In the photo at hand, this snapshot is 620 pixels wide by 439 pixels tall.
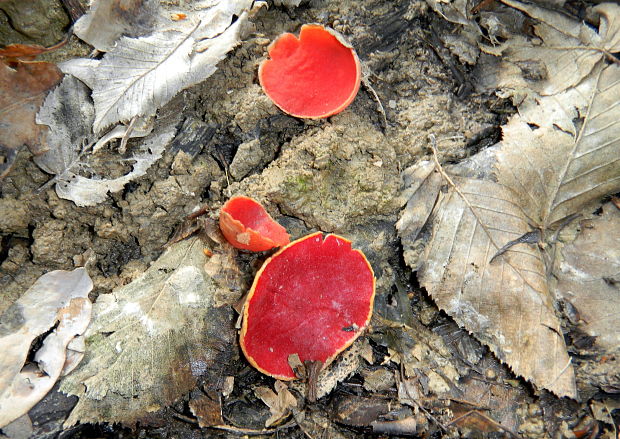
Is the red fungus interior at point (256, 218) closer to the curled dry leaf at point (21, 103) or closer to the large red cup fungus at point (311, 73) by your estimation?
the large red cup fungus at point (311, 73)

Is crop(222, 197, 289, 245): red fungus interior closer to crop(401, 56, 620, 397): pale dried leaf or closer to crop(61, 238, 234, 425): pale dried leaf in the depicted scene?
crop(61, 238, 234, 425): pale dried leaf

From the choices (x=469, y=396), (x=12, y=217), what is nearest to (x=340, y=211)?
(x=469, y=396)

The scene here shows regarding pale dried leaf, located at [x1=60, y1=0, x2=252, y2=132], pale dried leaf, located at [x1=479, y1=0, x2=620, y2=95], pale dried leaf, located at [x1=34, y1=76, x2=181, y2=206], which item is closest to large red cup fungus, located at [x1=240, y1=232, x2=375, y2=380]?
pale dried leaf, located at [x1=34, y1=76, x2=181, y2=206]

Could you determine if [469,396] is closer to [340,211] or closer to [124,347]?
[340,211]

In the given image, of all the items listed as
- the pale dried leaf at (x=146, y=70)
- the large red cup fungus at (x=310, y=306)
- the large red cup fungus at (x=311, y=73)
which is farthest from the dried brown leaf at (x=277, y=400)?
the pale dried leaf at (x=146, y=70)

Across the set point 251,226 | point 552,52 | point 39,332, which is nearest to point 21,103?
point 39,332
